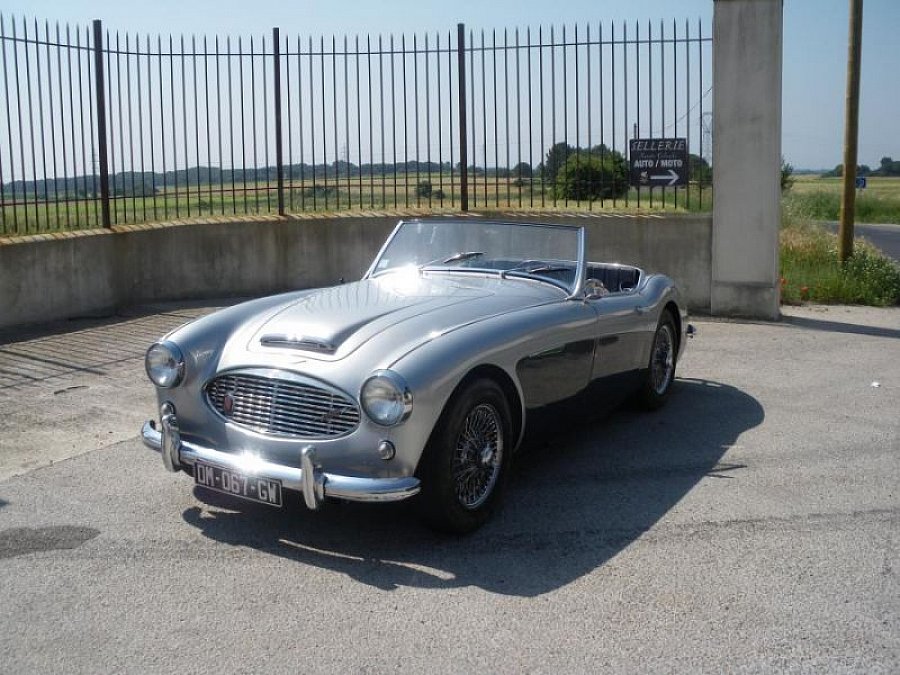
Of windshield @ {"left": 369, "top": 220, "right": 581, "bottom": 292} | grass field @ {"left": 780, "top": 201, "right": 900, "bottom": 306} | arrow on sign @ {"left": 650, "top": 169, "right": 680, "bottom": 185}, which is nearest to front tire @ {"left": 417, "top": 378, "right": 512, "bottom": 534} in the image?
windshield @ {"left": 369, "top": 220, "right": 581, "bottom": 292}

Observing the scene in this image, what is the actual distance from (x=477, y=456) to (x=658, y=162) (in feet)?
24.3

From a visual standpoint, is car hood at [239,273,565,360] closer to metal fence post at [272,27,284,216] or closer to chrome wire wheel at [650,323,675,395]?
chrome wire wheel at [650,323,675,395]

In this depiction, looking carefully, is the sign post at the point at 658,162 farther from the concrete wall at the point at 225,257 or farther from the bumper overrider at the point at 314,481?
the bumper overrider at the point at 314,481

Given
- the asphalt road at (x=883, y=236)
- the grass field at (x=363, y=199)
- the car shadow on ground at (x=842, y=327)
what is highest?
the grass field at (x=363, y=199)

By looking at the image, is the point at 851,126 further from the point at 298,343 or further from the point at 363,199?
the point at 298,343

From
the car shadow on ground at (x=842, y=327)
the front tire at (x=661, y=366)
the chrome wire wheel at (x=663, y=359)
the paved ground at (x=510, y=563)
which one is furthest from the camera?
the car shadow on ground at (x=842, y=327)

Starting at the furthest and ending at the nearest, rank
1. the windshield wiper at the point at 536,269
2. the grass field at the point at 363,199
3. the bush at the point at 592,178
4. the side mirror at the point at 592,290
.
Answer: the bush at the point at 592,178 < the grass field at the point at 363,199 < the windshield wiper at the point at 536,269 < the side mirror at the point at 592,290

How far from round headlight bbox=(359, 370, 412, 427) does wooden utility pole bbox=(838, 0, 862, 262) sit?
9.97 meters

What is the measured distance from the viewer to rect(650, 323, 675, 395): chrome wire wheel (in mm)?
6957

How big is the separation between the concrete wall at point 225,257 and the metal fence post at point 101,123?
282mm

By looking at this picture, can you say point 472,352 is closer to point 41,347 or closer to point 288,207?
point 41,347

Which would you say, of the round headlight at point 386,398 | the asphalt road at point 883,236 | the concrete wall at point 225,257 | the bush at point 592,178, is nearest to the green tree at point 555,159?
the bush at point 592,178

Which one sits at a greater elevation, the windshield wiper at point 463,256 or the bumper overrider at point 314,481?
the windshield wiper at point 463,256

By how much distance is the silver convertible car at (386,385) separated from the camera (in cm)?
431
